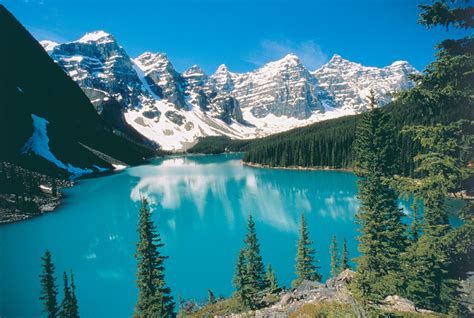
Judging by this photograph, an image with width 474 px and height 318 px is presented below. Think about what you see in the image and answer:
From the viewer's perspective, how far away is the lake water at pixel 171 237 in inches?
1209

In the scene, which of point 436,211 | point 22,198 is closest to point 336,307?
point 436,211

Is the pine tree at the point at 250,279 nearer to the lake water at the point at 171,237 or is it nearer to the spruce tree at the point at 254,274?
the spruce tree at the point at 254,274

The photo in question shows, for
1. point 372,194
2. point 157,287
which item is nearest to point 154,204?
point 157,287

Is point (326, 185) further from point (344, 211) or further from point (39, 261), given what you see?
point (39, 261)

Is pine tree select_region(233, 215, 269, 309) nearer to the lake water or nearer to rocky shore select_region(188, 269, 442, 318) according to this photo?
rocky shore select_region(188, 269, 442, 318)

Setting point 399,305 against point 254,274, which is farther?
point 254,274

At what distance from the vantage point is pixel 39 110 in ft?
477

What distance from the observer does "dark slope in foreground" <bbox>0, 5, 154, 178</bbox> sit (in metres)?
106

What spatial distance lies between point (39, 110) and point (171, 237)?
133 m

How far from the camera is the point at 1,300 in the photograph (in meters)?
28.8

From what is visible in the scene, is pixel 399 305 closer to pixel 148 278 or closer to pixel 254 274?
pixel 254 274

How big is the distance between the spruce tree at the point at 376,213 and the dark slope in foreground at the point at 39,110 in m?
102

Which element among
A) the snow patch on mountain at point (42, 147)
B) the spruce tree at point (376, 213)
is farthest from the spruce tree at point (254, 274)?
the snow patch on mountain at point (42, 147)

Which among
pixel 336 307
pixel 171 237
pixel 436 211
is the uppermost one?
pixel 436 211
